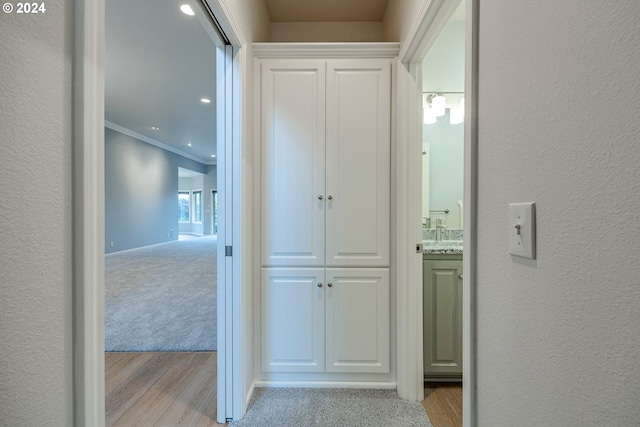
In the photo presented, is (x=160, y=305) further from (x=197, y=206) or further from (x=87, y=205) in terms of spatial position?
(x=197, y=206)

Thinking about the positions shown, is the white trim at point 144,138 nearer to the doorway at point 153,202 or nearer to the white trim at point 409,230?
the doorway at point 153,202

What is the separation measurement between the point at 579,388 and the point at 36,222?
3.33ft

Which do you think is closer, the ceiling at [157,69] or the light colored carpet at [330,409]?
the light colored carpet at [330,409]

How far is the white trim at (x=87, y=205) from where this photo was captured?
0.54 meters

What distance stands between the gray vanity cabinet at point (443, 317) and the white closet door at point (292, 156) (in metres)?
0.82

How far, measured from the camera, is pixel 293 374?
5.79ft

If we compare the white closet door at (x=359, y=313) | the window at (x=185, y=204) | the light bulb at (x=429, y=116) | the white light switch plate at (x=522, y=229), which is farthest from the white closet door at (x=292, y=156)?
the window at (x=185, y=204)

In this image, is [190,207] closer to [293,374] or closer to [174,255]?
[174,255]

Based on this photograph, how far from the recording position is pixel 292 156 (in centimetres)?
173

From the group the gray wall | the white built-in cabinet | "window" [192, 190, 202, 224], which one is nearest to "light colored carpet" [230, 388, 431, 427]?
the white built-in cabinet

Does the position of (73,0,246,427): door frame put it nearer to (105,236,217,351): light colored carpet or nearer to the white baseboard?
the white baseboard

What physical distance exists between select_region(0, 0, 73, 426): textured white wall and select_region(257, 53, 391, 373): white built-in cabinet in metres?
1.22

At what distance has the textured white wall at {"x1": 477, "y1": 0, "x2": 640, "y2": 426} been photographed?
16.1 inches

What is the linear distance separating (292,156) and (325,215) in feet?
1.43
